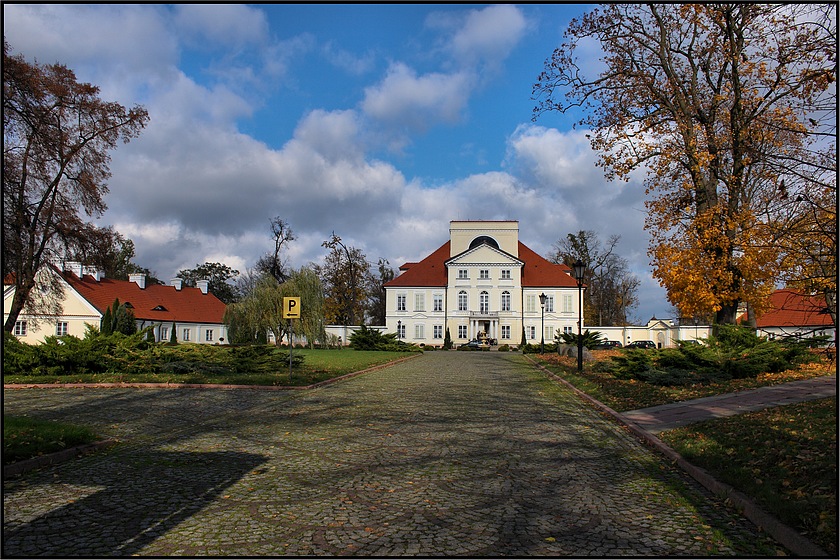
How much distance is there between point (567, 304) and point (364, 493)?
69.7 meters

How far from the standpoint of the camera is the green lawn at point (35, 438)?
7677 mm

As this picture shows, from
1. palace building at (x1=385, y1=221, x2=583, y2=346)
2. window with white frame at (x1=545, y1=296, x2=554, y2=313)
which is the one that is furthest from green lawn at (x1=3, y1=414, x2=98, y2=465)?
window with white frame at (x1=545, y1=296, x2=554, y2=313)

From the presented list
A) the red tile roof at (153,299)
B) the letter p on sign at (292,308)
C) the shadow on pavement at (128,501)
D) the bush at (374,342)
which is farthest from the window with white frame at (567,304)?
the shadow on pavement at (128,501)

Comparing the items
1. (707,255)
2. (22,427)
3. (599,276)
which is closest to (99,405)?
(22,427)

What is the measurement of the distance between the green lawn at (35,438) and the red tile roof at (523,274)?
66294 millimetres

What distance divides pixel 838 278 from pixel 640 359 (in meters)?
14.5

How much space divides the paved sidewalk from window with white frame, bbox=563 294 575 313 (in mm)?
59157

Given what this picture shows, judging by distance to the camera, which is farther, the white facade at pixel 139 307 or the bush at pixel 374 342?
the white facade at pixel 139 307

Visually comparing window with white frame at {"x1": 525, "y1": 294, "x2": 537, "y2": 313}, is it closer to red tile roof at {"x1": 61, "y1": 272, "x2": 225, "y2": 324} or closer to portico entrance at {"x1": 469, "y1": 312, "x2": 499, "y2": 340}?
portico entrance at {"x1": 469, "y1": 312, "x2": 499, "y2": 340}

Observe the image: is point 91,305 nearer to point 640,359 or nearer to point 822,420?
point 640,359

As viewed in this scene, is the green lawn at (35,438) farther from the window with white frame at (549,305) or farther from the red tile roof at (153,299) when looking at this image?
the window with white frame at (549,305)

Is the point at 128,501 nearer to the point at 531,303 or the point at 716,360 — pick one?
the point at 716,360

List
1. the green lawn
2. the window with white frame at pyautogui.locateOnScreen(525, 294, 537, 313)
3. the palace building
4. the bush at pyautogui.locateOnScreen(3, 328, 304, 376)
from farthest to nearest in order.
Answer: the window with white frame at pyautogui.locateOnScreen(525, 294, 537, 313)
the palace building
the bush at pyautogui.locateOnScreen(3, 328, 304, 376)
the green lawn

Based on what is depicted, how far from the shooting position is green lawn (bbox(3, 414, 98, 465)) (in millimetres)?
7677
